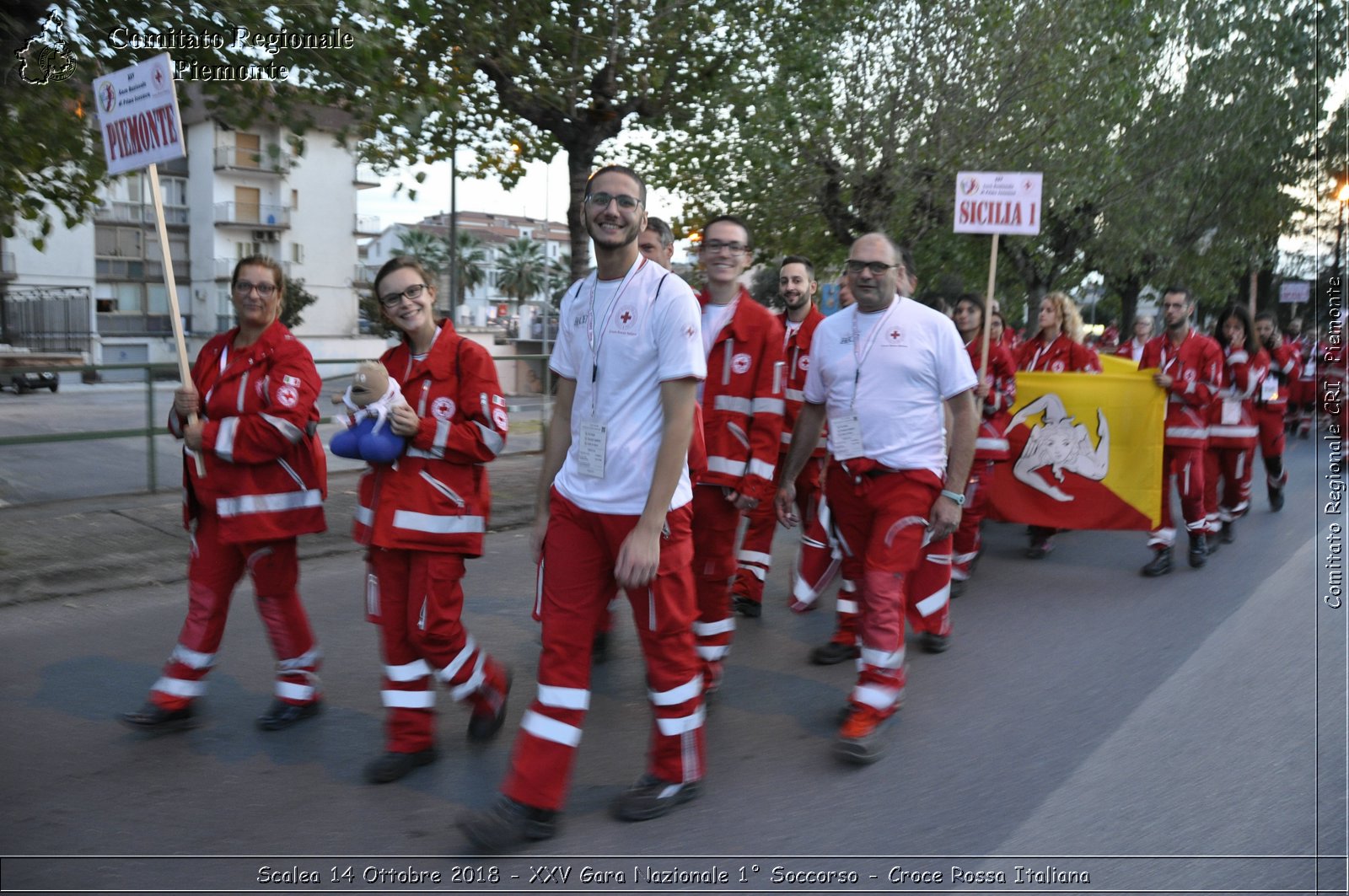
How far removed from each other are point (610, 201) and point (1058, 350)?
6.34 meters

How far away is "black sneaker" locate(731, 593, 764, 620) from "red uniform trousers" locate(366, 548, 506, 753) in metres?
2.84

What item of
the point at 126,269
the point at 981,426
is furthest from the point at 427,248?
the point at 981,426

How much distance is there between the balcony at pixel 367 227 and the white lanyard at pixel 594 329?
6002cm

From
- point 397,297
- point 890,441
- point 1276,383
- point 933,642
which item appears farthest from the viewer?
point 1276,383

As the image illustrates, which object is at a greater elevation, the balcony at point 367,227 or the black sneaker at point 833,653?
the balcony at point 367,227

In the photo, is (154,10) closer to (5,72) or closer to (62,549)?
(5,72)

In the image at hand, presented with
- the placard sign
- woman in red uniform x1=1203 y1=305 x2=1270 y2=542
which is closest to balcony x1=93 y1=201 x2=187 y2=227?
the placard sign

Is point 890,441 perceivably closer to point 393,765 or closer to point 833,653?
point 833,653

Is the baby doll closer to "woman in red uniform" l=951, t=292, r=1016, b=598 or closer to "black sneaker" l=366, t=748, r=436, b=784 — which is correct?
"black sneaker" l=366, t=748, r=436, b=784

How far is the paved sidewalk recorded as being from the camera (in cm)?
711

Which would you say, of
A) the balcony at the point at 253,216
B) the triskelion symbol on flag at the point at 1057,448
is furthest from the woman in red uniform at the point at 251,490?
the balcony at the point at 253,216

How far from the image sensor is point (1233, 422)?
9594mm

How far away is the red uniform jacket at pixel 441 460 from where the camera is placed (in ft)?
13.5

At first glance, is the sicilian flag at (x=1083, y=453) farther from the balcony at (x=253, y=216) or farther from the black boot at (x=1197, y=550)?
the balcony at (x=253, y=216)
